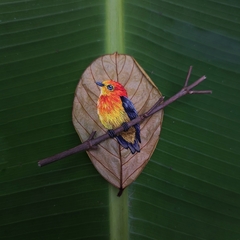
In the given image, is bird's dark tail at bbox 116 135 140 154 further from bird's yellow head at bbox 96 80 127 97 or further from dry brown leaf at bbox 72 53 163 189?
bird's yellow head at bbox 96 80 127 97

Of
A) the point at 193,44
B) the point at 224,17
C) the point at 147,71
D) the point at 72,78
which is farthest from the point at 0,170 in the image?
the point at 224,17

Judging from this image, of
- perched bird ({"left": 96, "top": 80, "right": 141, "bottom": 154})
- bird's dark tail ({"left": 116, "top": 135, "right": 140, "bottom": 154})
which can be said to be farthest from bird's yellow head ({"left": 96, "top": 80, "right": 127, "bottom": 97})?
bird's dark tail ({"left": 116, "top": 135, "right": 140, "bottom": 154})

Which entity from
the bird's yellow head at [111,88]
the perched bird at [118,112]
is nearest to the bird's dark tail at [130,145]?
the perched bird at [118,112]

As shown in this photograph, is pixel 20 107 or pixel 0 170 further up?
pixel 20 107

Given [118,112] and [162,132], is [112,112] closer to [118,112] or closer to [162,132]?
[118,112]

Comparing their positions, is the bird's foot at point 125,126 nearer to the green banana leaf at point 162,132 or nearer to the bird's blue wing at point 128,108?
the bird's blue wing at point 128,108

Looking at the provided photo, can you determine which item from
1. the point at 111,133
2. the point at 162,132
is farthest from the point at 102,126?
the point at 162,132

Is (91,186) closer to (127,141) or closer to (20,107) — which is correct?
(127,141)
